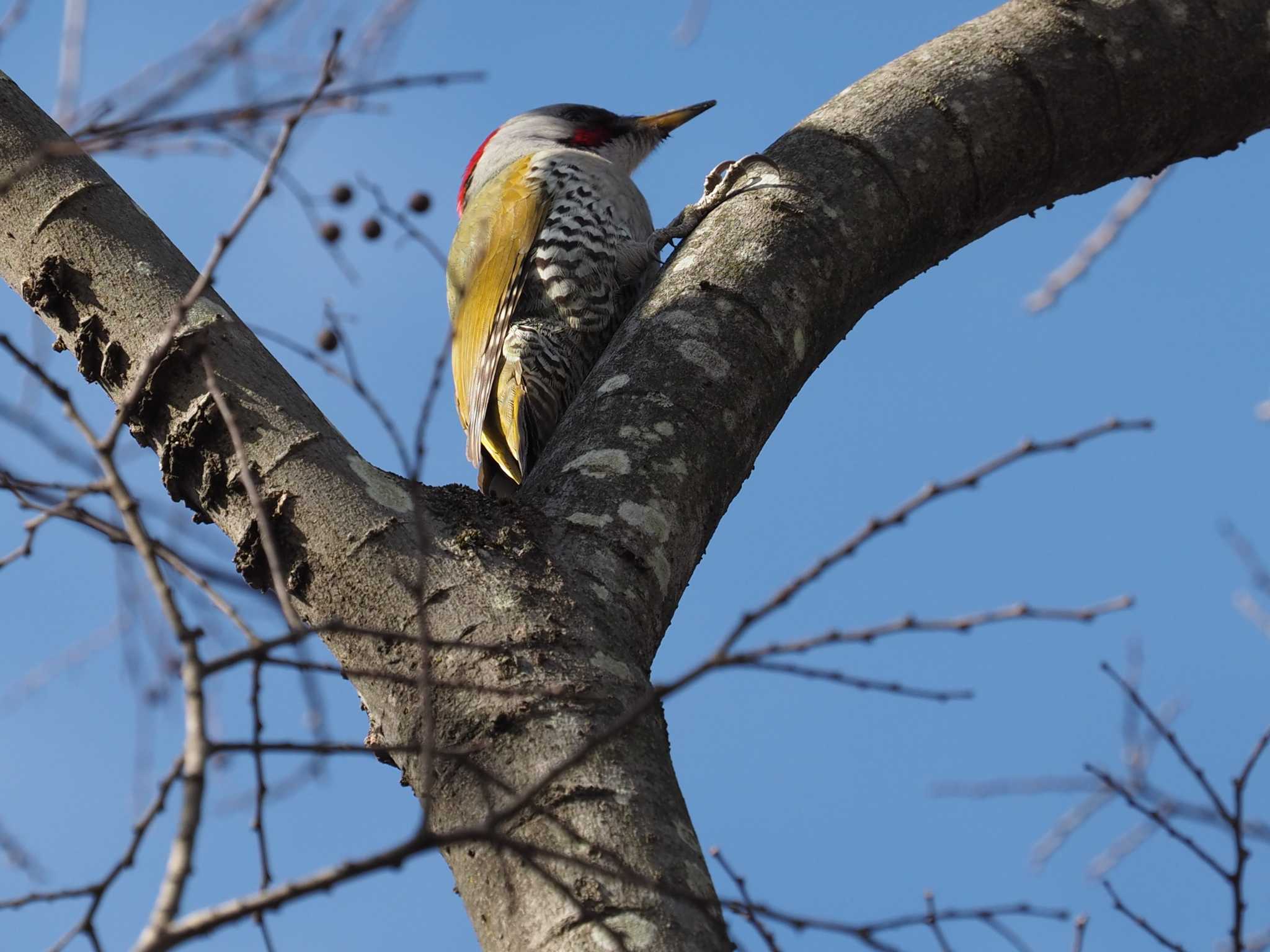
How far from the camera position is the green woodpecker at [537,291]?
413 centimetres

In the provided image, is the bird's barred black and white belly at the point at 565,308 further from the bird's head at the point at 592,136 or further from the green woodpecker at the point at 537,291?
the bird's head at the point at 592,136

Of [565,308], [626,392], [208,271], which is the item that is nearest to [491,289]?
[565,308]

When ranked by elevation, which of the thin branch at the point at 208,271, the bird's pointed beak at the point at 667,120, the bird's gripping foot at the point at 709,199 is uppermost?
the bird's pointed beak at the point at 667,120

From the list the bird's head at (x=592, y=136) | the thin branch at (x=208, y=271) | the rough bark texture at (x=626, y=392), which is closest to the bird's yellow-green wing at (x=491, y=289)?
the bird's head at (x=592, y=136)

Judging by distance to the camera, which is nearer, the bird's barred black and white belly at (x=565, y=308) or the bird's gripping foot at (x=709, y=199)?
the bird's gripping foot at (x=709, y=199)

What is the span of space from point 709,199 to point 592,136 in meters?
2.31

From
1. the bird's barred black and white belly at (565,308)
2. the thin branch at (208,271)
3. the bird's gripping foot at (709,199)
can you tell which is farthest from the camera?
the bird's barred black and white belly at (565,308)

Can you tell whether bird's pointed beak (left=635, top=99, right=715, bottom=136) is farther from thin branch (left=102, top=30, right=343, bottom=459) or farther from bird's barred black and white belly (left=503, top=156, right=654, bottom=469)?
thin branch (left=102, top=30, right=343, bottom=459)

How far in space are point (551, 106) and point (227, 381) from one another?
157 inches

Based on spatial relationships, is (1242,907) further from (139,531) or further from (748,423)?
(139,531)

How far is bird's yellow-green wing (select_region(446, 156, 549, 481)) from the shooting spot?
4.20 meters

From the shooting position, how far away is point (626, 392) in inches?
92.9

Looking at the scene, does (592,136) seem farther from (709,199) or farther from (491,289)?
(709,199)

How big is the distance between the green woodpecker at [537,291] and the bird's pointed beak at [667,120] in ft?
1.87
